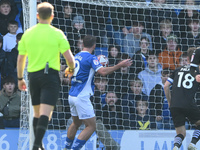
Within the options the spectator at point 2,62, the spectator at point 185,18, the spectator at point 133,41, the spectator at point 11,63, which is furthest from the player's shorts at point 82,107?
the spectator at point 185,18

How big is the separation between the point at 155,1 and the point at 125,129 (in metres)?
3.05

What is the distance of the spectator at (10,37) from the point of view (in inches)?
353

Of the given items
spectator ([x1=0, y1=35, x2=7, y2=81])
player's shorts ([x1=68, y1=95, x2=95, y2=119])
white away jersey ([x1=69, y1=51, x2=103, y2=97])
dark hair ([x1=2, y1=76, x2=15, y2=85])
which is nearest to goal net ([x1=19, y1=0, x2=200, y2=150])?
dark hair ([x1=2, y1=76, x2=15, y2=85])

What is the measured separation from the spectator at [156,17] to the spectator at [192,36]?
306 mm

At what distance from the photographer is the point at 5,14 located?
9.15 m

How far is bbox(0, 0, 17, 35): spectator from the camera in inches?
357

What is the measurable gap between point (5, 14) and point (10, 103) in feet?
6.36

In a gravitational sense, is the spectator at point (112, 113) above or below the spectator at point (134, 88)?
below

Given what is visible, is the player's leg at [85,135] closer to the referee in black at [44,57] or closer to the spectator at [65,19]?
the referee in black at [44,57]

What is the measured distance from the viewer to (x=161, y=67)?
980cm

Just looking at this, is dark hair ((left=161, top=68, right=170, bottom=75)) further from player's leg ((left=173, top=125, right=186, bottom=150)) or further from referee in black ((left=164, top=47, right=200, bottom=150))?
player's leg ((left=173, top=125, right=186, bottom=150))

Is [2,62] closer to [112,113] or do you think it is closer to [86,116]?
[112,113]

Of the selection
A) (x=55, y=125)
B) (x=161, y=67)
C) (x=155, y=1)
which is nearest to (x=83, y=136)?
(x=55, y=125)

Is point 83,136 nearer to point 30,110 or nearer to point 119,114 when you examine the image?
point 30,110
